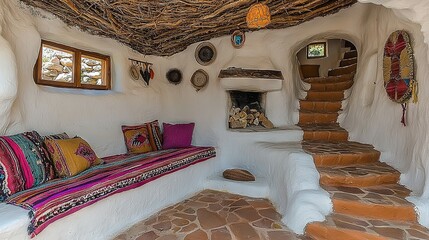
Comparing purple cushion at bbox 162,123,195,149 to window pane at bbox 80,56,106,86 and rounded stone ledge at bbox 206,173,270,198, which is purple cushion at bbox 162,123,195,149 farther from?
window pane at bbox 80,56,106,86

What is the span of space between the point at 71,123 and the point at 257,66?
7.92 ft

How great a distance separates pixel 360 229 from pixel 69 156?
7.67 ft

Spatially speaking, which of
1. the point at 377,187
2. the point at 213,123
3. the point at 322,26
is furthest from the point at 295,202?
the point at 322,26

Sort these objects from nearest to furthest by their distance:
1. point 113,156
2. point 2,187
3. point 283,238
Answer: point 2,187
point 283,238
point 113,156

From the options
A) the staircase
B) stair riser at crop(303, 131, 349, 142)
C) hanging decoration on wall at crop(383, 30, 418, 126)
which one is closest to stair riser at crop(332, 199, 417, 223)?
the staircase

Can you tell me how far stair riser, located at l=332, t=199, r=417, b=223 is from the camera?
1765mm

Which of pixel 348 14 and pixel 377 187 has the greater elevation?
pixel 348 14

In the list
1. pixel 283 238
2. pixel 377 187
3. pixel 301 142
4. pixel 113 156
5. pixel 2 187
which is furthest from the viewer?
pixel 301 142

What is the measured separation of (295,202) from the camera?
1.99 meters

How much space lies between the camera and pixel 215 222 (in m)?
2.19

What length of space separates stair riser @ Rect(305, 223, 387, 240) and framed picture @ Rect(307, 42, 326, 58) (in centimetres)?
532

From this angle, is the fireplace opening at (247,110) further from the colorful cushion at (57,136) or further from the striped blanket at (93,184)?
the colorful cushion at (57,136)

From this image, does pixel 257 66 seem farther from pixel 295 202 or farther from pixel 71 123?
pixel 71 123

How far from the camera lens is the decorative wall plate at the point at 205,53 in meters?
3.49
